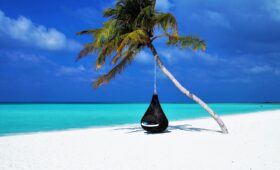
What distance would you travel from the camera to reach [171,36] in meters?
9.79

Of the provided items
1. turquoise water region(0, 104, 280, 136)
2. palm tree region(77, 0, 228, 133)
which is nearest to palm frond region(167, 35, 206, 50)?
palm tree region(77, 0, 228, 133)

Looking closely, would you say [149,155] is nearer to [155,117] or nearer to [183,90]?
[155,117]

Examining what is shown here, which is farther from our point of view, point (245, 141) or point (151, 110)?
point (151, 110)

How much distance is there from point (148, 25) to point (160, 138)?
354 cm

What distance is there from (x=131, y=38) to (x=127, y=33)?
0.75 meters

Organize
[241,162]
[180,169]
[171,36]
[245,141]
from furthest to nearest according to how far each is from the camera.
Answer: [171,36]
[245,141]
[241,162]
[180,169]

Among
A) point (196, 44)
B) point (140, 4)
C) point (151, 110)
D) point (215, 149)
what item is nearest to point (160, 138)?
point (151, 110)

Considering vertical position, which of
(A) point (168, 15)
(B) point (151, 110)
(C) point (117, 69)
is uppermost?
(A) point (168, 15)

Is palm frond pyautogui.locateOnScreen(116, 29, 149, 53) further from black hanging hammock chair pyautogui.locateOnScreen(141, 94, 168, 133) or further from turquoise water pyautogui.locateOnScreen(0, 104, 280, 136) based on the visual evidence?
turquoise water pyautogui.locateOnScreen(0, 104, 280, 136)

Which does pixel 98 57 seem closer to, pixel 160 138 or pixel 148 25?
pixel 148 25

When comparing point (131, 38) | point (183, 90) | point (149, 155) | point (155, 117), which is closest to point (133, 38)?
point (131, 38)

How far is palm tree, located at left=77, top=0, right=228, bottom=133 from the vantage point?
31.7 feet

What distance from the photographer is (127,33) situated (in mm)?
9891

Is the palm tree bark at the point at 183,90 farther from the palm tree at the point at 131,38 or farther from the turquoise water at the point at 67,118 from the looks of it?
the turquoise water at the point at 67,118
